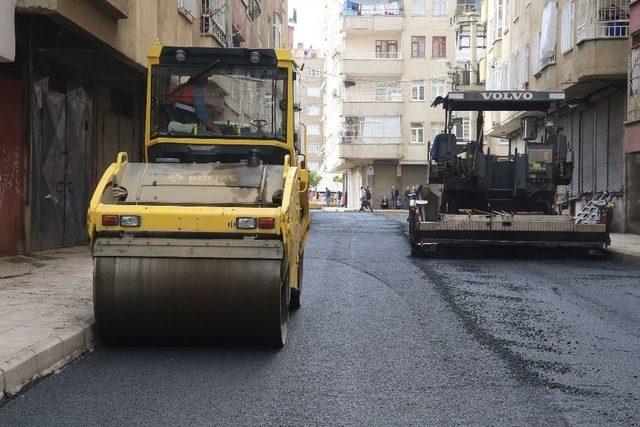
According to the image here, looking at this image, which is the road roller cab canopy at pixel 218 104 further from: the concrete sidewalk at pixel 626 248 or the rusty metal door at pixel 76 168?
the concrete sidewalk at pixel 626 248

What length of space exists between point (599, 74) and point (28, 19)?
15.4m

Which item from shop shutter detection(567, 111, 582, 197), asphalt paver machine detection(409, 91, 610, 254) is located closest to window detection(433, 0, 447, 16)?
shop shutter detection(567, 111, 582, 197)

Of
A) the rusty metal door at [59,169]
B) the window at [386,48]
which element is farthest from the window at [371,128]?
the rusty metal door at [59,169]

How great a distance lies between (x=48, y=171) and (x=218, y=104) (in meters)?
7.12

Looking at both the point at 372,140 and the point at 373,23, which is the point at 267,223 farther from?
the point at 373,23

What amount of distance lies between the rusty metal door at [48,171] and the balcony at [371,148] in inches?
1806

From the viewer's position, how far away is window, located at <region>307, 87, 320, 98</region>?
119 meters

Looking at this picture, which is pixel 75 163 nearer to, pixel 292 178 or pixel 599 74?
pixel 292 178

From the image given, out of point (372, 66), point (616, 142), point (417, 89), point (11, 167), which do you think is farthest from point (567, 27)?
point (372, 66)

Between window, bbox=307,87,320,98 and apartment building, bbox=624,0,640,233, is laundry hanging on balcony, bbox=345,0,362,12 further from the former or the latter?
window, bbox=307,87,320,98

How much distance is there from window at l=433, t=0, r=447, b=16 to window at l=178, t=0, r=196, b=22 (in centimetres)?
4328

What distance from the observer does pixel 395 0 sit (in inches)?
2500

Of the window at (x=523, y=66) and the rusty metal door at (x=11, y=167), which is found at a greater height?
the window at (x=523, y=66)

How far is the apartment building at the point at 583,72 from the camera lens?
2378cm
